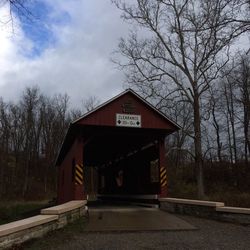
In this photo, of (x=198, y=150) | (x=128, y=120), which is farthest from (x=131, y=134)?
(x=198, y=150)

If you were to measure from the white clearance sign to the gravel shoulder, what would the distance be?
6.34 meters

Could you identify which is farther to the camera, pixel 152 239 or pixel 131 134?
pixel 131 134

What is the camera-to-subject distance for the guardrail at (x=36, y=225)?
763 centimetres

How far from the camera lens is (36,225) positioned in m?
8.84

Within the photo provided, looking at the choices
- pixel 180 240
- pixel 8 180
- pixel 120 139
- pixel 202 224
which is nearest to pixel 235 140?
pixel 120 139

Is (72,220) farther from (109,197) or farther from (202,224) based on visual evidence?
(109,197)

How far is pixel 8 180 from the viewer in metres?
52.2

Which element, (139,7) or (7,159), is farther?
(7,159)

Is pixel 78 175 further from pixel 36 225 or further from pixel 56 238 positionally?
pixel 36 225

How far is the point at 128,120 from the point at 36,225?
835 cm

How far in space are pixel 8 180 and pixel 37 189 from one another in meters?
4.05

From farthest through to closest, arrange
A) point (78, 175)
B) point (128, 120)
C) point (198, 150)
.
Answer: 1. point (198, 150)
2. point (128, 120)
3. point (78, 175)

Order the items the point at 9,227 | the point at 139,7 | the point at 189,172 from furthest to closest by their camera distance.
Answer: the point at 189,172 < the point at 139,7 < the point at 9,227

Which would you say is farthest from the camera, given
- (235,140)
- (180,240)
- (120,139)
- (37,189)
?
(37,189)
